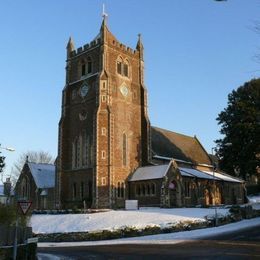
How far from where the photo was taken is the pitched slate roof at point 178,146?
63.7 metres

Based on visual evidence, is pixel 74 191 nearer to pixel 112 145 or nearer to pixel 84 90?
pixel 112 145

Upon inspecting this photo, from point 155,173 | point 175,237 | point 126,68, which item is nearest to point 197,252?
point 175,237

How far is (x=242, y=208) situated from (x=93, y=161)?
19.3m

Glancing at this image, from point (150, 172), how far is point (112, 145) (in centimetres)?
579

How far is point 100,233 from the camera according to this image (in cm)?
3453

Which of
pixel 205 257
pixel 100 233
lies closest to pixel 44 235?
pixel 100 233

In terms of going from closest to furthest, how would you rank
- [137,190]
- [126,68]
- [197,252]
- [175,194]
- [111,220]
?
[197,252], [111,220], [175,194], [137,190], [126,68]

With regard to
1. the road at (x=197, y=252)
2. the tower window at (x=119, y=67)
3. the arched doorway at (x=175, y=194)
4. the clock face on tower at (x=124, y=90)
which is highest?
the tower window at (x=119, y=67)

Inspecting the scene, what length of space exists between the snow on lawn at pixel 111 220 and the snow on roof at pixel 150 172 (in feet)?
36.4

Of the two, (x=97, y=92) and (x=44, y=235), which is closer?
(x=44, y=235)

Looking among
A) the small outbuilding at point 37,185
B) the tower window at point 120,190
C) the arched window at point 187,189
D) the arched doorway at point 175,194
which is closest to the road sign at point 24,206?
the tower window at point 120,190

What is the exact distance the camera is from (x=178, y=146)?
68562 mm

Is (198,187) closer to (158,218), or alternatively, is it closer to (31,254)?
(158,218)

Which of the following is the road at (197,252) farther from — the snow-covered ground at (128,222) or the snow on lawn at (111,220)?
the snow on lawn at (111,220)
